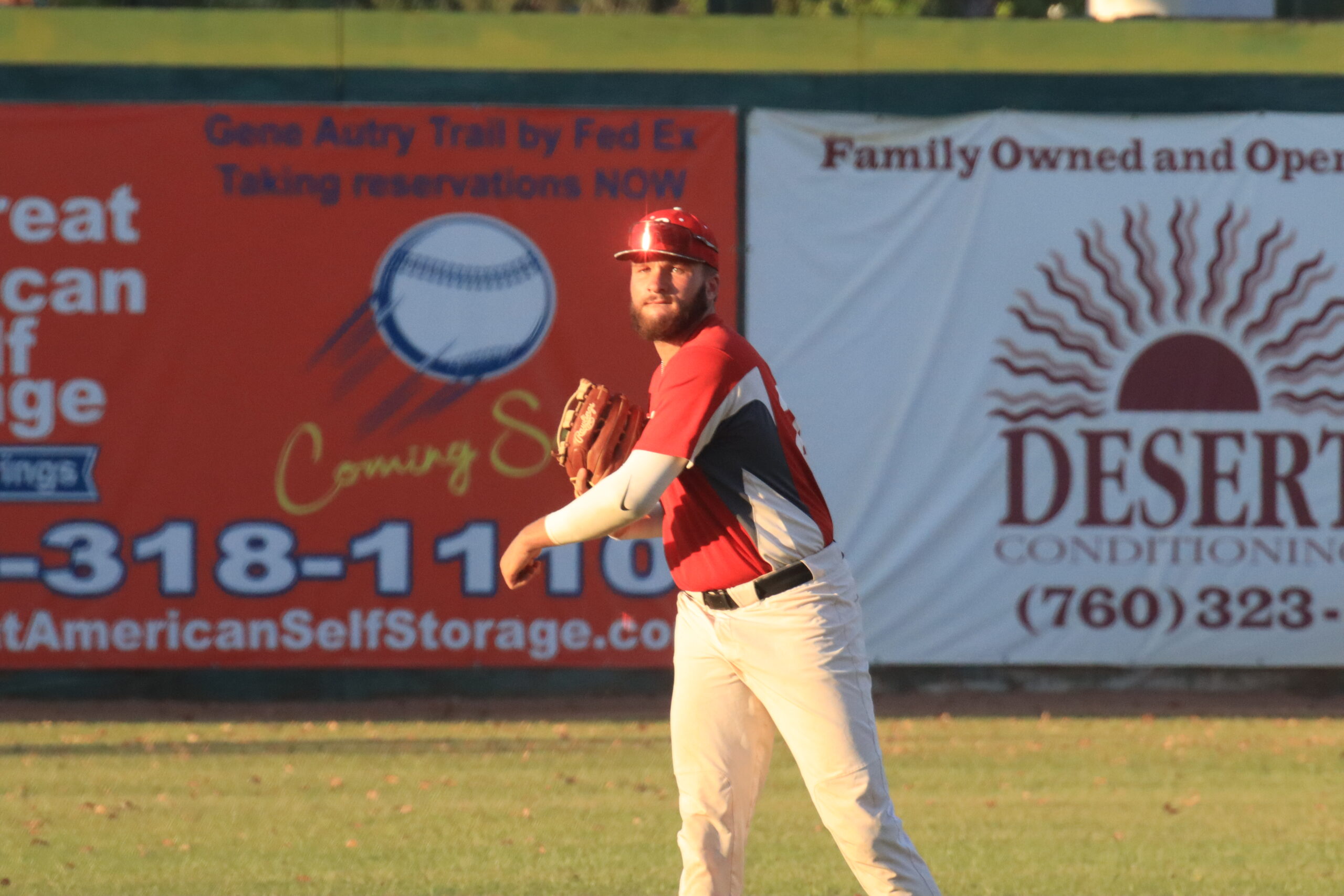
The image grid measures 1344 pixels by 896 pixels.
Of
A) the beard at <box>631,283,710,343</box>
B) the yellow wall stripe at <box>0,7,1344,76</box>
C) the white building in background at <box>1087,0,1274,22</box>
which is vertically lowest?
the beard at <box>631,283,710,343</box>

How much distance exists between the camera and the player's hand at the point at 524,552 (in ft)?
14.8

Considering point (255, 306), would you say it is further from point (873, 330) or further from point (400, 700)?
point (873, 330)

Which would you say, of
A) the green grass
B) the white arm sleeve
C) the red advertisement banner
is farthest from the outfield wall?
the white arm sleeve

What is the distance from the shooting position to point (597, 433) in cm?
489

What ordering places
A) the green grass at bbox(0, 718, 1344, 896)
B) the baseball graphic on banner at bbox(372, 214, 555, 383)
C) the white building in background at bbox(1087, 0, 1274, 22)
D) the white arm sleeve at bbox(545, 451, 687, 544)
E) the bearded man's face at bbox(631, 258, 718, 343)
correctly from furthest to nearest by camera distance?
the white building in background at bbox(1087, 0, 1274, 22) → the baseball graphic on banner at bbox(372, 214, 555, 383) → the green grass at bbox(0, 718, 1344, 896) → the bearded man's face at bbox(631, 258, 718, 343) → the white arm sleeve at bbox(545, 451, 687, 544)

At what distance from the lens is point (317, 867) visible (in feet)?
21.5

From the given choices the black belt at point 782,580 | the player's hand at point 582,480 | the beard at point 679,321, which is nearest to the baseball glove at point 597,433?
the player's hand at point 582,480

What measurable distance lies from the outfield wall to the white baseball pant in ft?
19.6

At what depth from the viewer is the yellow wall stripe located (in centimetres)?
1062

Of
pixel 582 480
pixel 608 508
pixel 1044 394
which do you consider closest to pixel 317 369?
pixel 1044 394

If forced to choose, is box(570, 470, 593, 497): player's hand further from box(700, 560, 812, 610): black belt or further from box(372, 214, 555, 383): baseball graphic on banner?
box(372, 214, 555, 383): baseball graphic on banner

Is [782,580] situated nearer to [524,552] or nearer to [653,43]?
[524,552]

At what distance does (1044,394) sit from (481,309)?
11.2 feet

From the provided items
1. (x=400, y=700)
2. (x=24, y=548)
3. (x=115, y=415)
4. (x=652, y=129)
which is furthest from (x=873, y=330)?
(x=24, y=548)
